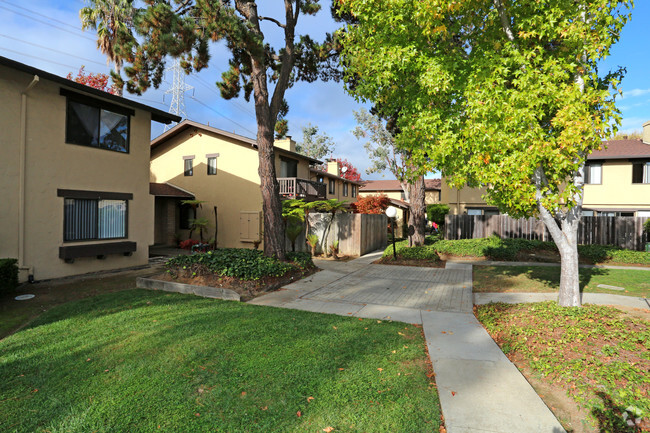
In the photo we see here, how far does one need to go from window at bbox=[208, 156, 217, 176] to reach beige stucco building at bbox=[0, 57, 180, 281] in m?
6.49

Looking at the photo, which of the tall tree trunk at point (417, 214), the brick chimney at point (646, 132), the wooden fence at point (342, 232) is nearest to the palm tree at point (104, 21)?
the wooden fence at point (342, 232)

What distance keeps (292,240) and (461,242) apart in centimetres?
841

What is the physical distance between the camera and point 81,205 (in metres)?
10.4

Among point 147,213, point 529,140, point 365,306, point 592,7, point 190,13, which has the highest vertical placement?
point 190,13

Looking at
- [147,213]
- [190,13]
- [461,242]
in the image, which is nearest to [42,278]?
[147,213]

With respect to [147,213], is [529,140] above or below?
above

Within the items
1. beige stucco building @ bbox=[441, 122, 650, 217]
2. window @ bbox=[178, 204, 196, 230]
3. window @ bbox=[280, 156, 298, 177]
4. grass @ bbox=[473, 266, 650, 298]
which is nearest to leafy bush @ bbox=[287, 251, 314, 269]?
grass @ bbox=[473, 266, 650, 298]

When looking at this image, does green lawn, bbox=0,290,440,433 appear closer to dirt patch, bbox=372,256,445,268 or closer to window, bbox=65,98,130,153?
window, bbox=65,98,130,153

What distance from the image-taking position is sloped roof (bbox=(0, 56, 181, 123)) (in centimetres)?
841

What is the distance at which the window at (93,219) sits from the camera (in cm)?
1007

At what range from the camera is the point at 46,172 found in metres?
9.47

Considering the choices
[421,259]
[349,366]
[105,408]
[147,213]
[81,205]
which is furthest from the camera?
[421,259]

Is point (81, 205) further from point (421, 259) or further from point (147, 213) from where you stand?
point (421, 259)

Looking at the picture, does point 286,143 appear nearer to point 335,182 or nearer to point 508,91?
point 335,182
